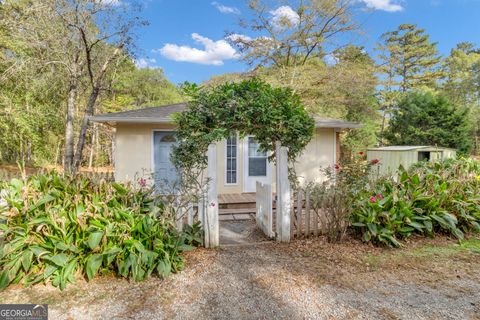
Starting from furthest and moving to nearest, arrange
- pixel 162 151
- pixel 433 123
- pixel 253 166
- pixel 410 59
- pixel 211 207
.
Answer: pixel 410 59 → pixel 433 123 → pixel 253 166 → pixel 162 151 → pixel 211 207

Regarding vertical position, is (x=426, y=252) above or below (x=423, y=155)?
below

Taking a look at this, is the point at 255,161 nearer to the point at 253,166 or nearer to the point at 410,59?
the point at 253,166

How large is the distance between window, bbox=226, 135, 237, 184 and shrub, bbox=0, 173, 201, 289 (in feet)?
14.7

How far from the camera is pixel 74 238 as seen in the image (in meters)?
2.96

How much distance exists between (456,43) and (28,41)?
37096 millimetres

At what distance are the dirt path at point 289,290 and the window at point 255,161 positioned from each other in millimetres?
4328

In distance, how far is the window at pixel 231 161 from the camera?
7734mm

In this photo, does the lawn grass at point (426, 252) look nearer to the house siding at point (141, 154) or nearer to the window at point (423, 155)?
the house siding at point (141, 154)

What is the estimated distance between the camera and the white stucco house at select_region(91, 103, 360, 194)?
7.12m

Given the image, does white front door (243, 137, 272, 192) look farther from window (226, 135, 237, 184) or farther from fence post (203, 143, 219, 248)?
fence post (203, 143, 219, 248)

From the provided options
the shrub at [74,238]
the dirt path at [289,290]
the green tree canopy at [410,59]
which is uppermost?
the green tree canopy at [410,59]

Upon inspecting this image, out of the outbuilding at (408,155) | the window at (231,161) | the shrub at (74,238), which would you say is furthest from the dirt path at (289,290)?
the outbuilding at (408,155)

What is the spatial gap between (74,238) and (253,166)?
548 cm

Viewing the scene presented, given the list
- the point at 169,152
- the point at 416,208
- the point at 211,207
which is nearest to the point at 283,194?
the point at 211,207
